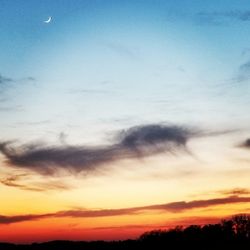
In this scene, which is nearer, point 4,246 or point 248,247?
point 248,247

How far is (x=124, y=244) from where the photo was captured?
5620 inches

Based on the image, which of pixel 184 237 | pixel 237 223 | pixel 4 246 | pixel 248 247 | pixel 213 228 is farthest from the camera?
pixel 4 246

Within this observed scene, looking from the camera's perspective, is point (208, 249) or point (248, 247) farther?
point (208, 249)

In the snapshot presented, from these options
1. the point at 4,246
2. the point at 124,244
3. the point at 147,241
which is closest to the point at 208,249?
the point at 147,241

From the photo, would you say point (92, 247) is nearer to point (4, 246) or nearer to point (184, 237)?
point (4, 246)

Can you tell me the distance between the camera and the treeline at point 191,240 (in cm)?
10299

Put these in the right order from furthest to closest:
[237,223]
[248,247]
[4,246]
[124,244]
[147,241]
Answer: [4,246] < [124,244] < [147,241] < [237,223] < [248,247]

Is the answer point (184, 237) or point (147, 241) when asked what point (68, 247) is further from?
point (184, 237)

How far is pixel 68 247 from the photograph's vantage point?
155000 millimetres

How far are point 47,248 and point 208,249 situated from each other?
7146cm

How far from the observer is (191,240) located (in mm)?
116062

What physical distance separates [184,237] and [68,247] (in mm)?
54445

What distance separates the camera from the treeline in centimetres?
10299

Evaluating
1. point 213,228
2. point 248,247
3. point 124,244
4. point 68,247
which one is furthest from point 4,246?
point 248,247
